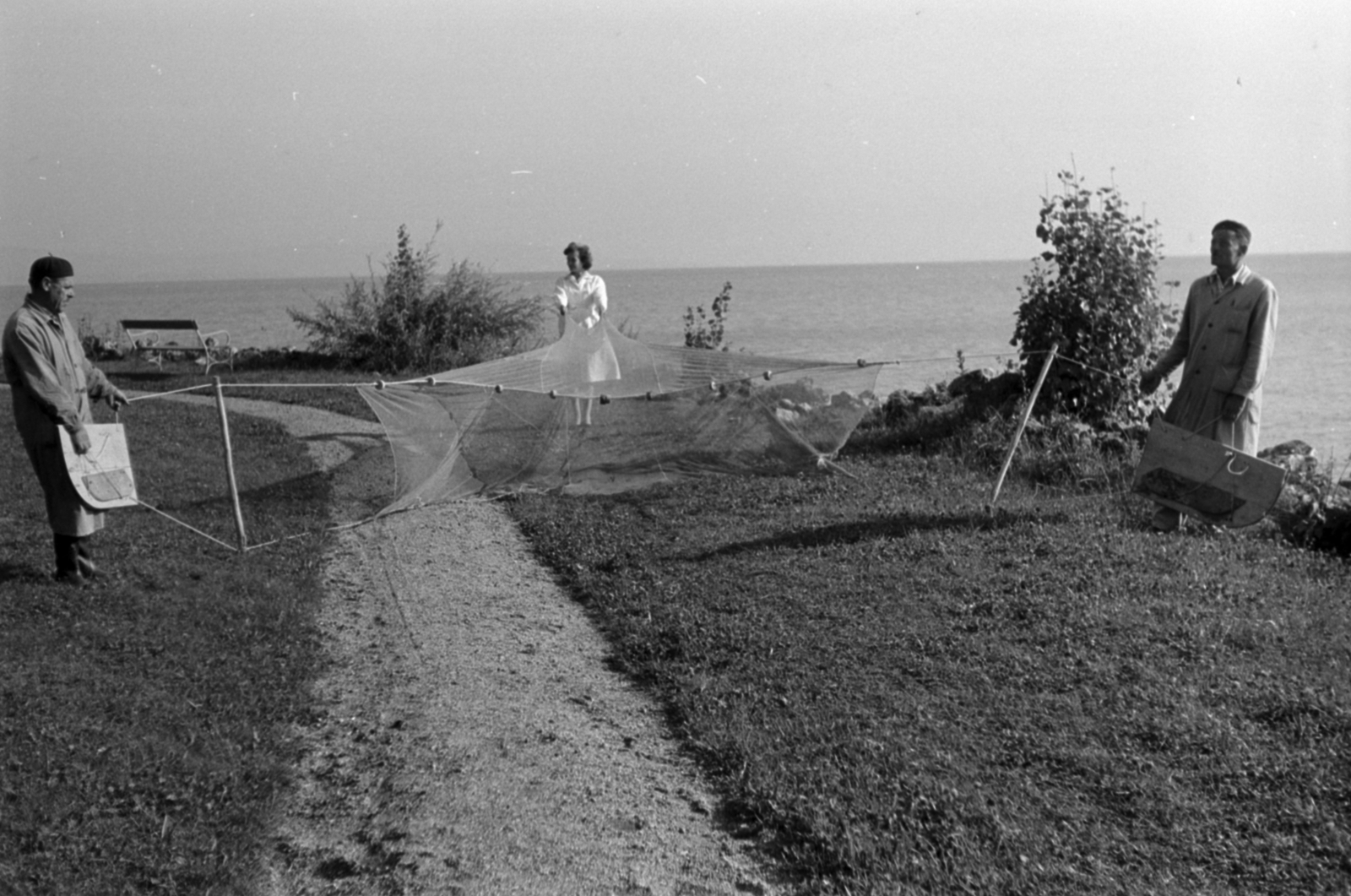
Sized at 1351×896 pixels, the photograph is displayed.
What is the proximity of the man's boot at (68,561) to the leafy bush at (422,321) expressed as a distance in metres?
13.5

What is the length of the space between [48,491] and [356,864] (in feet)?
14.8

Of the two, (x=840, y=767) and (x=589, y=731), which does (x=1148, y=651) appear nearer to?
(x=840, y=767)

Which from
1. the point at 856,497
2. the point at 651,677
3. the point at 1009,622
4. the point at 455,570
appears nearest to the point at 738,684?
the point at 651,677

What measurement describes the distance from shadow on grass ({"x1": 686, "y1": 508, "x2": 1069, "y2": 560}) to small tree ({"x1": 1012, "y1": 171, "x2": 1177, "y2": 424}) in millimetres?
3350

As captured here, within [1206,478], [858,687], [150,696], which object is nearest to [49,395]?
[150,696]

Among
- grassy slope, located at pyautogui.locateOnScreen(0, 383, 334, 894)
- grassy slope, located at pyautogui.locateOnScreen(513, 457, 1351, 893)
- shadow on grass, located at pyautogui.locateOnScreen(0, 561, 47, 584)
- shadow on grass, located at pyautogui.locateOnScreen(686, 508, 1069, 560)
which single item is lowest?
grassy slope, located at pyautogui.locateOnScreen(0, 383, 334, 894)

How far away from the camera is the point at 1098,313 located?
12.3 meters

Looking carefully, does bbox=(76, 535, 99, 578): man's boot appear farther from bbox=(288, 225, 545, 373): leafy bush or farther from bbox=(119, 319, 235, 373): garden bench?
bbox=(119, 319, 235, 373): garden bench

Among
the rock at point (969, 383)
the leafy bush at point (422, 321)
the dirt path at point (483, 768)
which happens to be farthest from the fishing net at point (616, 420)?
the leafy bush at point (422, 321)

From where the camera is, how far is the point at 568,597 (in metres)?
7.93

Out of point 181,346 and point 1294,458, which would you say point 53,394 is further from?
point 181,346

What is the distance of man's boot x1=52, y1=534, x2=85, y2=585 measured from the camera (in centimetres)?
790

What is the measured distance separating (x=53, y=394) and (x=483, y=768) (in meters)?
4.14

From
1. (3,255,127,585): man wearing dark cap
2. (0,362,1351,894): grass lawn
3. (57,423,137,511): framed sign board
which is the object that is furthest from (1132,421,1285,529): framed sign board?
(3,255,127,585): man wearing dark cap
